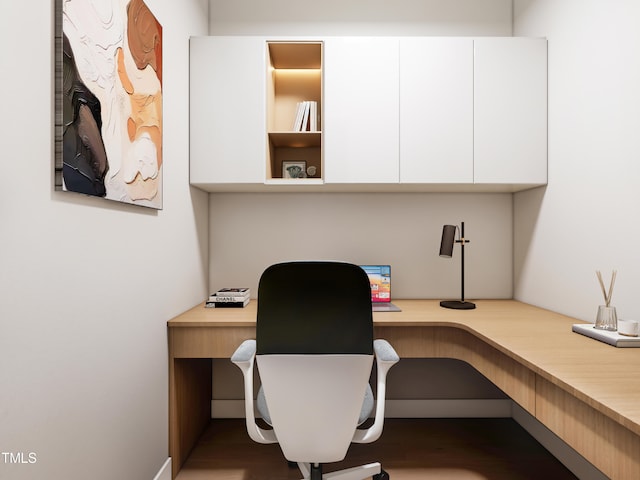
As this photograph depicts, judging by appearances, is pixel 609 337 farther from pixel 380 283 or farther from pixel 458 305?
pixel 380 283

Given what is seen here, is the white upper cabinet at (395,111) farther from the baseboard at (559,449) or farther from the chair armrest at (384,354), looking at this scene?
the baseboard at (559,449)

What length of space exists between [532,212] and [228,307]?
1905 millimetres

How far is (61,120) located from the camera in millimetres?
1034

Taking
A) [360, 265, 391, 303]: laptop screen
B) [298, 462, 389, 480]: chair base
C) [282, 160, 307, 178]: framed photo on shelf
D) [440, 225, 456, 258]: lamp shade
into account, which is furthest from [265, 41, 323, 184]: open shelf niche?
[298, 462, 389, 480]: chair base

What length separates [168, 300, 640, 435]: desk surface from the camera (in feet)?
3.14

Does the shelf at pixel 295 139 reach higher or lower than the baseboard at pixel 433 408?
higher

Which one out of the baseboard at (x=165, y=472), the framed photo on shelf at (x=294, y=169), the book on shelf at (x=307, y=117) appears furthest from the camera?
the framed photo on shelf at (x=294, y=169)

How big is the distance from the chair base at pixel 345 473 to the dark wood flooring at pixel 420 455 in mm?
190

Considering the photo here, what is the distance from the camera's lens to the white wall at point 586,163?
158 centimetres

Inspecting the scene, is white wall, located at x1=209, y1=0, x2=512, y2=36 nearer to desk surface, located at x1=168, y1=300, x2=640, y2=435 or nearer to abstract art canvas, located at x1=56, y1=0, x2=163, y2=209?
abstract art canvas, located at x1=56, y1=0, x2=163, y2=209

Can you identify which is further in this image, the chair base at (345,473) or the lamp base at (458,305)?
the lamp base at (458,305)

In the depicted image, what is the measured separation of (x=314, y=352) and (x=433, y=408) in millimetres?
1608

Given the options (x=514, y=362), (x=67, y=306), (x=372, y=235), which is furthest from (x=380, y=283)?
(x=67, y=306)

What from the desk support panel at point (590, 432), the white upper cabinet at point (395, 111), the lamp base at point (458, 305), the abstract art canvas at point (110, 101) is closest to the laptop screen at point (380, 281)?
the lamp base at point (458, 305)
